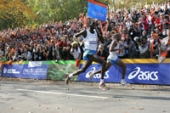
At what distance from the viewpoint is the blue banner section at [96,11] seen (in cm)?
1422

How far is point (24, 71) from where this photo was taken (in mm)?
17844

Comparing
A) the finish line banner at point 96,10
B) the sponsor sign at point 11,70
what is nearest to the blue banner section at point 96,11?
the finish line banner at point 96,10

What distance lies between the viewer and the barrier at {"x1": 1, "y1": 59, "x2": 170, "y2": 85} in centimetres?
1134

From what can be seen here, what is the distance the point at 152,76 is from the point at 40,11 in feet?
107

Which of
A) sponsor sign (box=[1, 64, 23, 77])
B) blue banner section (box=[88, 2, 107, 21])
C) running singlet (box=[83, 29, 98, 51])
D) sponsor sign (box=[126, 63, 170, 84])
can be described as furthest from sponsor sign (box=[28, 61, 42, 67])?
running singlet (box=[83, 29, 98, 51])

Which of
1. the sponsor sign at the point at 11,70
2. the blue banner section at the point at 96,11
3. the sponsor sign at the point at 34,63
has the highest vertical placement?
the blue banner section at the point at 96,11

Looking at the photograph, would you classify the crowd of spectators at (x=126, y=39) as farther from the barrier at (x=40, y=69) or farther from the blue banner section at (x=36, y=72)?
the blue banner section at (x=36, y=72)

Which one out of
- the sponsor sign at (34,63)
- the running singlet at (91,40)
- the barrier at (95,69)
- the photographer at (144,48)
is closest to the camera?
the running singlet at (91,40)

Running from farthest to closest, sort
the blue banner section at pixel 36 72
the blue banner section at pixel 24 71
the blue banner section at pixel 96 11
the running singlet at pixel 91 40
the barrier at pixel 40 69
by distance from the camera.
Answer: the blue banner section at pixel 24 71
the blue banner section at pixel 36 72
the barrier at pixel 40 69
the blue banner section at pixel 96 11
the running singlet at pixel 91 40

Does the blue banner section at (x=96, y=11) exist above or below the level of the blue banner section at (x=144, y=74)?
above

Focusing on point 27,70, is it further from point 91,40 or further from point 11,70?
point 91,40

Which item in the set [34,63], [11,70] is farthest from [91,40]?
[11,70]

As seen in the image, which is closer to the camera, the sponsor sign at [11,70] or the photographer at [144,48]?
the photographer at [144,48]

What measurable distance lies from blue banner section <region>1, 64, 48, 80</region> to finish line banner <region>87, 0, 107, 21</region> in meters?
4.20
